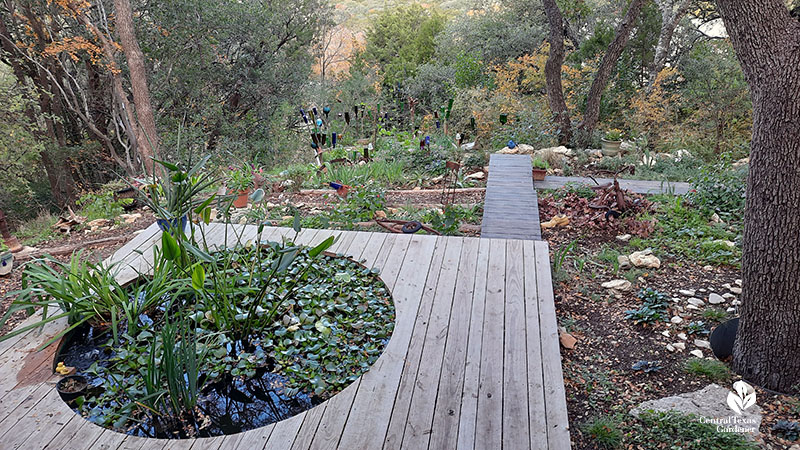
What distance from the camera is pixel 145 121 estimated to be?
638 centimetres

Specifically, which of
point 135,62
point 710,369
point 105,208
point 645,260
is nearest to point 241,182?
point 105,208

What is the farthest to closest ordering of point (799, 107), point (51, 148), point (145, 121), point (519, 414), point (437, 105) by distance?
point (437, 105), point (51, 148), point (145, 121), point (799, 107), point (519, 414)

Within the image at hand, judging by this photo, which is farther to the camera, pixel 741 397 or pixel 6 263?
pixel 6 263

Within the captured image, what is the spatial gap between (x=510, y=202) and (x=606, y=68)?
3657 mm

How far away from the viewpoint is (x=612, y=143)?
20.4 feet

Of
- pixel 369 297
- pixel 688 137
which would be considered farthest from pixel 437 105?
pixel 369 297

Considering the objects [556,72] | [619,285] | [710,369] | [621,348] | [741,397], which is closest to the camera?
[741,397]

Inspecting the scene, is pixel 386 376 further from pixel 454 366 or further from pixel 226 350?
pixel 226 350

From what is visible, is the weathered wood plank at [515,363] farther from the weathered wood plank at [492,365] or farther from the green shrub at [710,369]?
the green shrub at [710,369]

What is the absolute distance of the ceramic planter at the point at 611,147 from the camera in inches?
246

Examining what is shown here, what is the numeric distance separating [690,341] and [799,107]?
46.7 inches

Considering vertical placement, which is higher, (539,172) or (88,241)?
(539,172)

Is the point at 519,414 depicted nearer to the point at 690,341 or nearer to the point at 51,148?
the point at 690,341

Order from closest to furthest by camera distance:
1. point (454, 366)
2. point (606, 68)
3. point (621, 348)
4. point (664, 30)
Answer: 1. point (454, 366)
2. point (621, 348)
3. point (606, 68)
4. point (664, 30)
